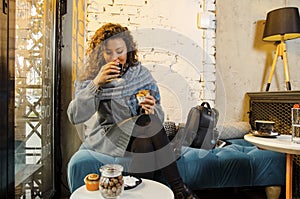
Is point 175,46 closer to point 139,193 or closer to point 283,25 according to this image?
point 283,25

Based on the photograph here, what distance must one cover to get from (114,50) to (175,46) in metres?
0.97

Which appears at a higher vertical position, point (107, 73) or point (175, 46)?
point (175, 46)

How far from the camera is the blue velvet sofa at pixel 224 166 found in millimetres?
1664

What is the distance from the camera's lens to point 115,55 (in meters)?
1.82

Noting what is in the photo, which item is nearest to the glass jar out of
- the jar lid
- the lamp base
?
the jar lid

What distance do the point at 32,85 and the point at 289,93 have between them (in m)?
1.79

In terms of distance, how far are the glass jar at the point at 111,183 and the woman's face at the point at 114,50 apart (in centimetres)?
92

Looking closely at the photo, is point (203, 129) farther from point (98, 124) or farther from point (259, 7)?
point (259, 7)

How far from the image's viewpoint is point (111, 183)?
3.40 feet

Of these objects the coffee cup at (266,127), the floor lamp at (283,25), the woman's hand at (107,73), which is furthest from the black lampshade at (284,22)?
the woman's hand at (107,73)

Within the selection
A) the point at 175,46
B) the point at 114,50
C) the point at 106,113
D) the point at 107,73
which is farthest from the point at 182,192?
the point at 175,46

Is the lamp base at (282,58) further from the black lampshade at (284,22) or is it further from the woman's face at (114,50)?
the woman's face at (114,50)

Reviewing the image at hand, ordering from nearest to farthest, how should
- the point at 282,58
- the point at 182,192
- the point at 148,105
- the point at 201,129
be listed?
the point at 182,192, the point at 148,105, the point at 201,129, the point at 282,58

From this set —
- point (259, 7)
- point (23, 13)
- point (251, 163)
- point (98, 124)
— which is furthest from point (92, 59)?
point (259, 7)
